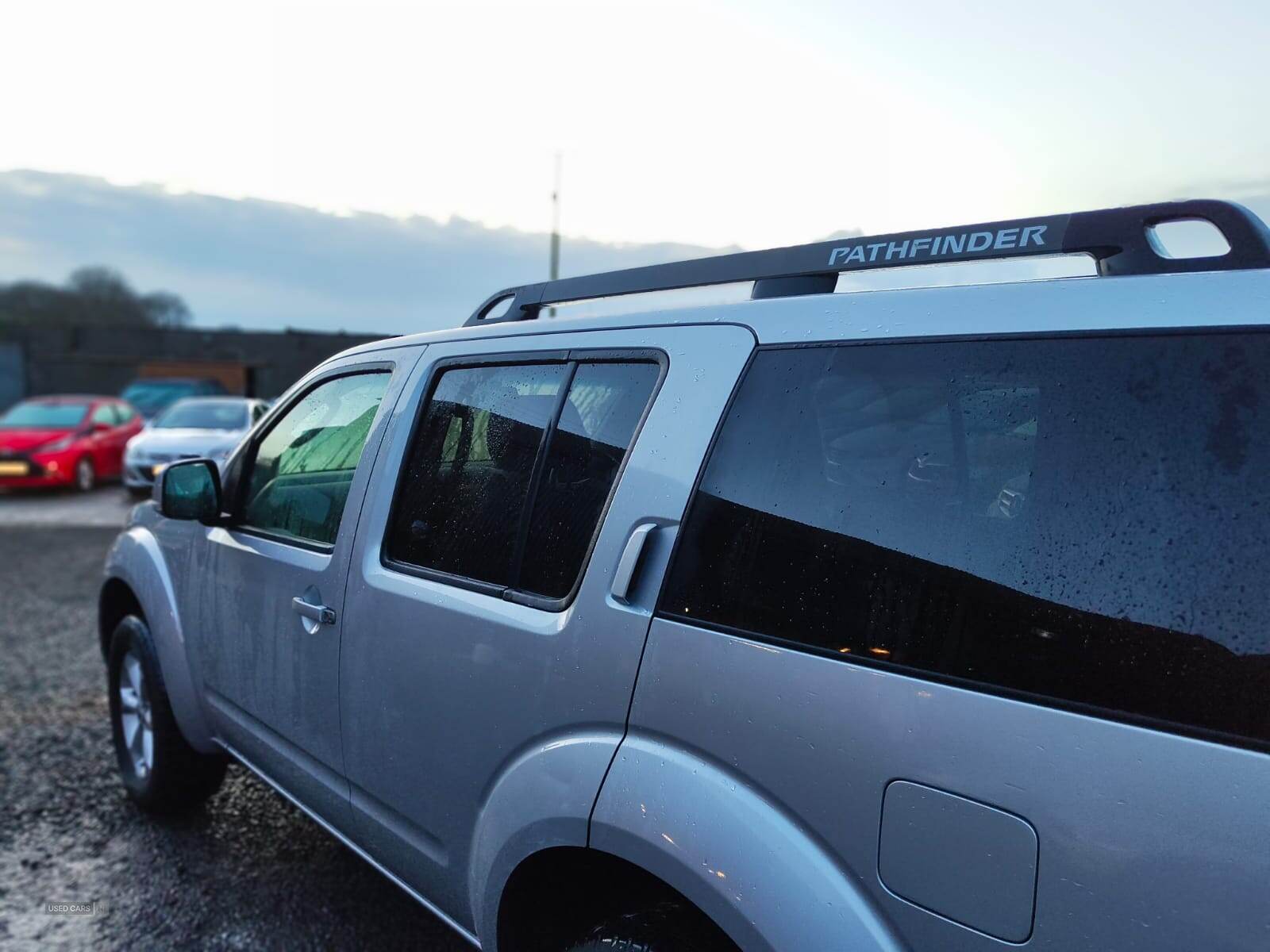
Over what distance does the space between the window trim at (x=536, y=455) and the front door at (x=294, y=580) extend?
0.51ft

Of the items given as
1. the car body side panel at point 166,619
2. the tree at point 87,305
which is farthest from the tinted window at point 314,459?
the tree at point 87,305

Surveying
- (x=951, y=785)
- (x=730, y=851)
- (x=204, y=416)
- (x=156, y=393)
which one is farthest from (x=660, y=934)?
(x=156, y=393)

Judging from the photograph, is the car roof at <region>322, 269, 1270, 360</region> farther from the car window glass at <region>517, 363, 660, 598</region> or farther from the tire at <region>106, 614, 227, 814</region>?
the tire at <region>106, 614, 227, 814</region>

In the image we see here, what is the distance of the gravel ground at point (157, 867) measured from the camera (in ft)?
9.21

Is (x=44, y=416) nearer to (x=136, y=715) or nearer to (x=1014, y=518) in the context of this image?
(x=136, y=715)

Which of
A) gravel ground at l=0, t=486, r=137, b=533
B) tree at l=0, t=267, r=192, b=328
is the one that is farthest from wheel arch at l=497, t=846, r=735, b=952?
tree at l=0, t=267, r=192, b=328

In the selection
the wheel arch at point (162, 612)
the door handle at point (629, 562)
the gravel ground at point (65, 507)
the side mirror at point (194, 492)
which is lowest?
the gravel ground at point (65, 507)

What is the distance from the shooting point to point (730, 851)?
4.50 ft

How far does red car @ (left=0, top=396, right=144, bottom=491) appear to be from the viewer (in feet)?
44.3

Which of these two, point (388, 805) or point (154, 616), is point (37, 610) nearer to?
point (154, 616)

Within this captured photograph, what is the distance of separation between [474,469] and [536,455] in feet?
0.79

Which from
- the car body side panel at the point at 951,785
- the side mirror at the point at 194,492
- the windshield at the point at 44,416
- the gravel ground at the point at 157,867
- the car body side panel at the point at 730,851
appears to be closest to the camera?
the car body side panel at the point at 951,785

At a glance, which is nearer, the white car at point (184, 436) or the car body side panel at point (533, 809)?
the car body side panel at point (533, 809)

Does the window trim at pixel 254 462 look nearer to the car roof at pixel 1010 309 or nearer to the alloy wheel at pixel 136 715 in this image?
the alloy wheel at pixel 136 715
